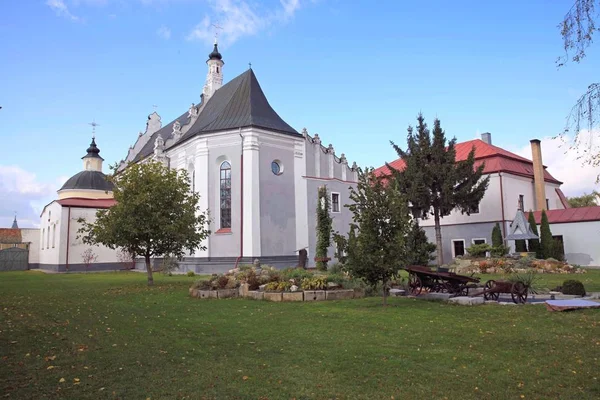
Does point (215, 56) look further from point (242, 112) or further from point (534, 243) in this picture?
point (534, 243)

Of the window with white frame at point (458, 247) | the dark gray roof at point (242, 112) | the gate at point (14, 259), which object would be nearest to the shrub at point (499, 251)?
the window with white frame at point (458, 247)

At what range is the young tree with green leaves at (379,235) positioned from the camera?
1181cm

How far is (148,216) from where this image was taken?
64.6ft

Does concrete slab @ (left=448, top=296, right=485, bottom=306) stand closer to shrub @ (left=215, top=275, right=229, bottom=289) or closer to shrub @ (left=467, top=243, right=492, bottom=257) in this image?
shrub @ (left=215, top=275, right=229, bottom=289)

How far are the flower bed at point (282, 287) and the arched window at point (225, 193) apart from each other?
14.5m

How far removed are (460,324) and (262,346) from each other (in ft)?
14.4

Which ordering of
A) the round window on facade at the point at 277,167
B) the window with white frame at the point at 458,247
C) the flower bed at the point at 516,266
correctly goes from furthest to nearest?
the window with white frame at the point at 458,247
the round window on facade at the point at 277,167
the flower bed at the point at 516,266

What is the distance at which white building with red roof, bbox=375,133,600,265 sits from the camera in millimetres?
32281

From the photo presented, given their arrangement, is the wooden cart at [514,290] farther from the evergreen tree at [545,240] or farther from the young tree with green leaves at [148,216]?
the evergreen tree at [545,240]

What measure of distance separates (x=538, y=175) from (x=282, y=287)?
1298 inches

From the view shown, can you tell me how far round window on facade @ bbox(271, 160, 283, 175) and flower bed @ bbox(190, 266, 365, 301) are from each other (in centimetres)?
1605

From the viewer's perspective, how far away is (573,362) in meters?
→ 6.26

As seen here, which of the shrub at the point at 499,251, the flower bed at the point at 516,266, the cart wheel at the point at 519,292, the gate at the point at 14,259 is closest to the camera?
the cart wheel at the point at 519,292

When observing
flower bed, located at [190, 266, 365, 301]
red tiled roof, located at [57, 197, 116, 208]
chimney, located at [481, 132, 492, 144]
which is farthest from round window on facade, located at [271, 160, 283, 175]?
chimney, located at [481, 132, 492, 144]
